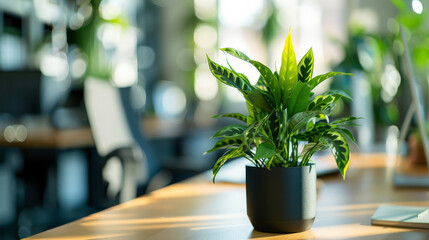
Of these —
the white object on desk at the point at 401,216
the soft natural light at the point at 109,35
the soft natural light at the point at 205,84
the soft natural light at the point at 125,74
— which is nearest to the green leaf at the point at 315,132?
the white object on desk at the point at 401,216

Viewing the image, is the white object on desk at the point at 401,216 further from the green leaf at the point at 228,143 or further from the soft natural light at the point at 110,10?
the soft natural light at the point at 110,10

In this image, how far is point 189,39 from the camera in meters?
8.01

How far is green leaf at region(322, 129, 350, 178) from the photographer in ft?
2.67

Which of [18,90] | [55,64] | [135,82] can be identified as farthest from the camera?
[135,82]

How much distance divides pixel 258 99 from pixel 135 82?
6.16m

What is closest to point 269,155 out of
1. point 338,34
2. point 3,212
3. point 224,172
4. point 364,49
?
point 224,172

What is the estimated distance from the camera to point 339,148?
826mm

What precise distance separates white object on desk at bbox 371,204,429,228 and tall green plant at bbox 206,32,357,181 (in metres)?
0.20

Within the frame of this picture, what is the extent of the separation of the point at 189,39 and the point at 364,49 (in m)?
5.68

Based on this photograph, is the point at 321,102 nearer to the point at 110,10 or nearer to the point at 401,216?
the point at 401,216

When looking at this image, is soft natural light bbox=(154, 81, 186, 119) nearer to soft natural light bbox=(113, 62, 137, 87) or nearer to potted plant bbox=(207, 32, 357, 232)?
soft natural light bbox=(113, 62, 137, 87)

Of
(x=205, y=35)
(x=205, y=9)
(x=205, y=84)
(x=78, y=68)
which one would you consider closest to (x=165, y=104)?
(x=78, y=68)

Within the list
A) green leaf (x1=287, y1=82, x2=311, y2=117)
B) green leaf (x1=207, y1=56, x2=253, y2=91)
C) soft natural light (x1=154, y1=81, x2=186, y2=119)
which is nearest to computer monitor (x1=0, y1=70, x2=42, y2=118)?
soft natural light (x1=154, y1=81, x2=186, y2=119)

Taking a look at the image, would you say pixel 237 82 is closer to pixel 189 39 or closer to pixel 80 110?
pixel 80 110
